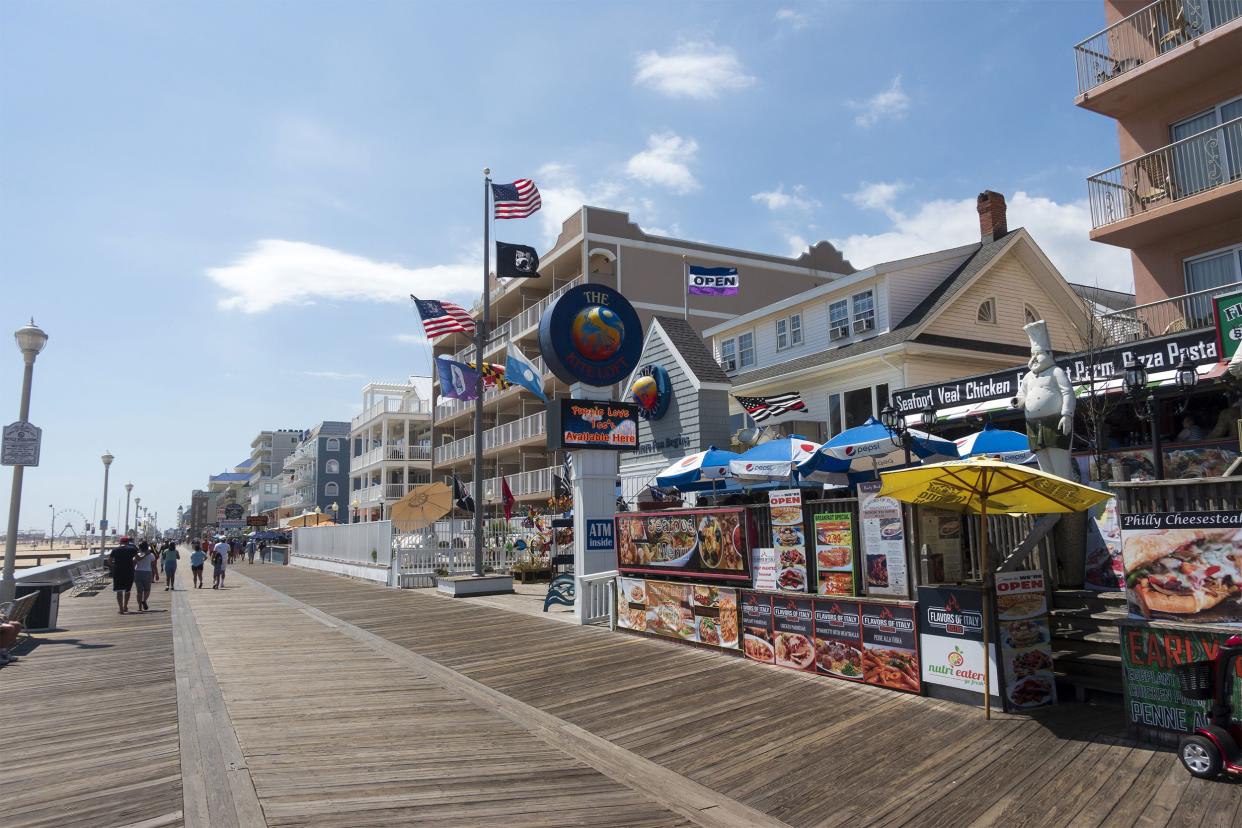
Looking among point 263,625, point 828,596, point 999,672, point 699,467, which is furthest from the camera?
point 263,625

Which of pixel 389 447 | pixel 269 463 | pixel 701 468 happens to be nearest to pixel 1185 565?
pixel 701 468

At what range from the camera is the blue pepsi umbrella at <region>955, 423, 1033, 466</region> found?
11.1 metres

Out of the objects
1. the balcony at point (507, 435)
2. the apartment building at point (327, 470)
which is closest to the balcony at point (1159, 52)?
the balcony at point (507, 435)

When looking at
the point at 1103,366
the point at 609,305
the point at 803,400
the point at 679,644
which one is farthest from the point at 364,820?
the point at 803,400

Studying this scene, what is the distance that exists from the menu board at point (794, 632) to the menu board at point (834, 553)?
1.10 ft

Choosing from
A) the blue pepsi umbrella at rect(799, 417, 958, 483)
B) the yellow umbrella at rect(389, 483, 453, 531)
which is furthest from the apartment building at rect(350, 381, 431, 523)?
the blue pepsi umbrella at rect(799, 417, 958, 483)

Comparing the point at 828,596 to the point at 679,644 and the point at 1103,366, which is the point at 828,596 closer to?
the point at 679,644

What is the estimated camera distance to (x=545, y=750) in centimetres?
655

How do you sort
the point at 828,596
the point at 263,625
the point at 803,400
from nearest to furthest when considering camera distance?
the point at 828,596 < the point at 263,625 < the point at 803,400

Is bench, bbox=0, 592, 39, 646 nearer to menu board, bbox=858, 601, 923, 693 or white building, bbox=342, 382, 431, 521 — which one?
menu board, bbox=858, 601, 923, 693

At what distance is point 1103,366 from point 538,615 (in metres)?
11.0

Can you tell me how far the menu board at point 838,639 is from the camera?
331 inches

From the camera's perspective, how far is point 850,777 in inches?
224

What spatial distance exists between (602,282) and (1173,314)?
78.4ft
